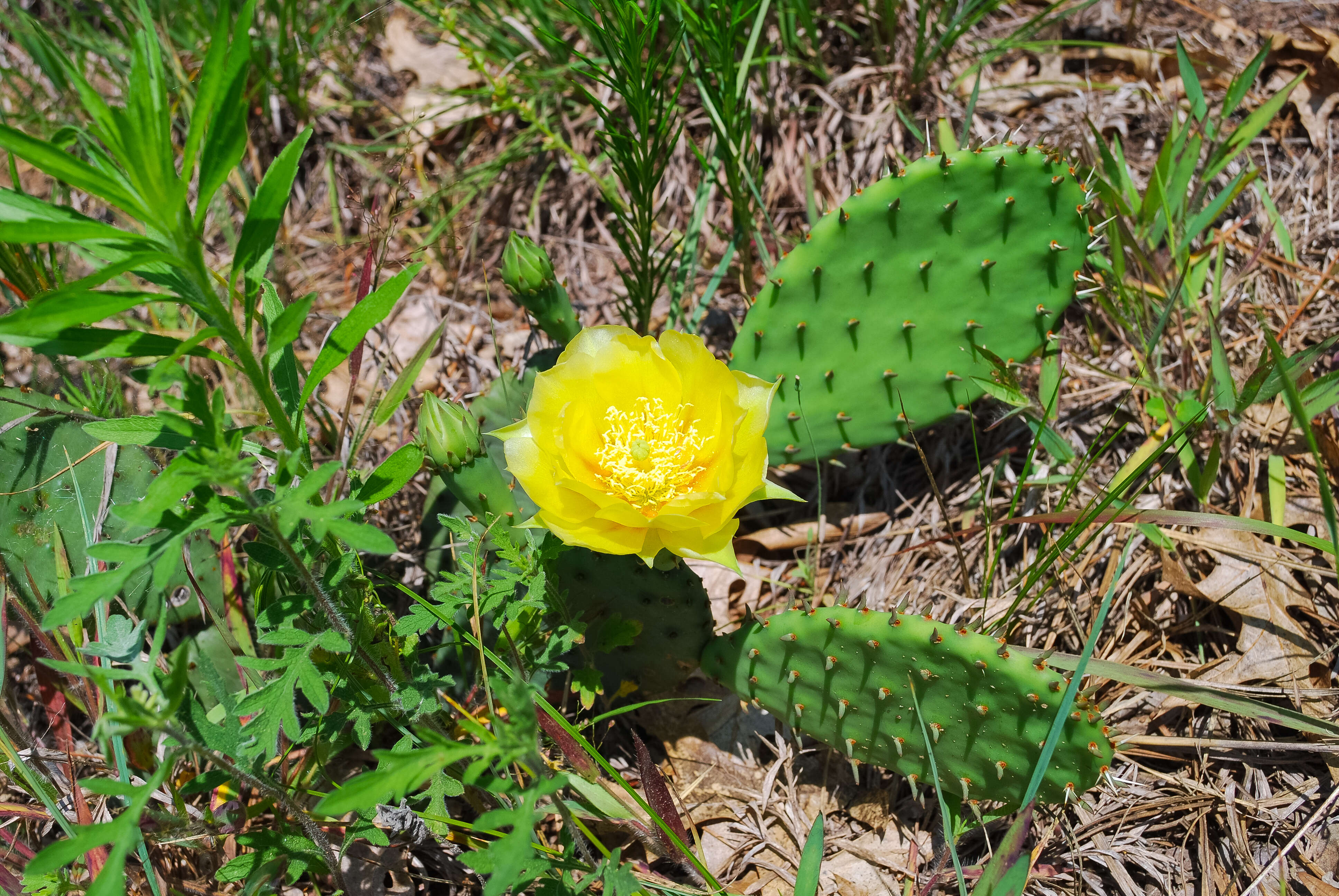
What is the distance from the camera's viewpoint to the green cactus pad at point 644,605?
1580 mm

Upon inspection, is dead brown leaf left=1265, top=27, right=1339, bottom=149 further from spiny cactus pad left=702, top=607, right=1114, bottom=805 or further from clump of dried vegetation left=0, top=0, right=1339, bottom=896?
spiny cactus pad left=702, top=607, right=1114, bottom=805

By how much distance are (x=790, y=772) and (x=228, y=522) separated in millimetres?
1180

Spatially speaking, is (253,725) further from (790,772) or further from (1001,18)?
(1001,18)

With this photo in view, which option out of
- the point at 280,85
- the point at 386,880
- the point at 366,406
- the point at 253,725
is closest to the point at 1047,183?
the point at 366,406

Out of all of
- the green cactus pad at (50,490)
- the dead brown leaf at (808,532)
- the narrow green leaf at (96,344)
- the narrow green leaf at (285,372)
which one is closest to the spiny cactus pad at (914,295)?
the dead brown leaf at (808,532)

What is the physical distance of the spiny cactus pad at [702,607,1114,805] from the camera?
53.5 inches

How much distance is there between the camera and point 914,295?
1827mm

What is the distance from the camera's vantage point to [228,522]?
45.3 inches

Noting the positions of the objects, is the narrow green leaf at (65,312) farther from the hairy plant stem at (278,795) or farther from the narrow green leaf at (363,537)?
Answer: the hairy plant stem at (278,795)

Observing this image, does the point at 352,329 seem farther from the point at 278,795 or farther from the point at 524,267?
the point at 278,795

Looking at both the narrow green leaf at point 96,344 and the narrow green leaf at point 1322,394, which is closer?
the narrow green leaf at point 96,344

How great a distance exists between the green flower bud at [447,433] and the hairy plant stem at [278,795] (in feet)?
1.83

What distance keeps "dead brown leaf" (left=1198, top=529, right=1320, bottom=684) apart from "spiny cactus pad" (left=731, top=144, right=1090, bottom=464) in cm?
60

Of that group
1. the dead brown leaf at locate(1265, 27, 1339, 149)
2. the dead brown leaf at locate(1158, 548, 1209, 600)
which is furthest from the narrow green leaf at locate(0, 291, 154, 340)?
the dead brown leaf at locate(1265, 27, 1339, 149)
